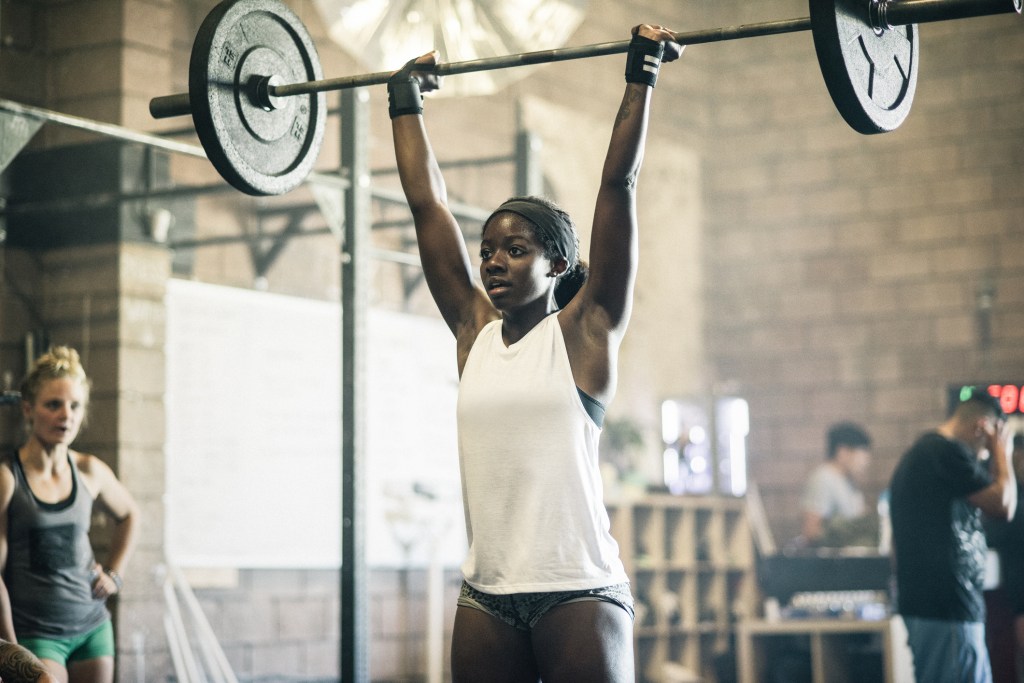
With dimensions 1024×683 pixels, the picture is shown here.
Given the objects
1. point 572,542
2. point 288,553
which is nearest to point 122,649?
point 288,553

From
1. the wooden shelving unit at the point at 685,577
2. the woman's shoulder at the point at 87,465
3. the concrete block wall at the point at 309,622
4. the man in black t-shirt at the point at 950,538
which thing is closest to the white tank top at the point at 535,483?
the woman's shoulder at the point at 87,465

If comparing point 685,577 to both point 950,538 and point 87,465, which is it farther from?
point 87,465

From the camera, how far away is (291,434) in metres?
5.68

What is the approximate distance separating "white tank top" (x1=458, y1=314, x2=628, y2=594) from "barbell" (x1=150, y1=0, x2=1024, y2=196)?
686mm

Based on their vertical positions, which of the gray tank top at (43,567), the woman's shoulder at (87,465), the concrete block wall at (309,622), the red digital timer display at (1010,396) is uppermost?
the red digital timer display at (1010,396)

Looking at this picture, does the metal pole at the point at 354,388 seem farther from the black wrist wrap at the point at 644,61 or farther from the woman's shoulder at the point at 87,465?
the black wrist wrap at the point at 644,61

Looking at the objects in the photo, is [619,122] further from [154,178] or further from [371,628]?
[371,628]

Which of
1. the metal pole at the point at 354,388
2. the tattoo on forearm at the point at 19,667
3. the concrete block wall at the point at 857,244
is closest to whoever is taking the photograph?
the tattoo on forearm at the point at 19,667

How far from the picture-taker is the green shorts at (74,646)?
3.32 m

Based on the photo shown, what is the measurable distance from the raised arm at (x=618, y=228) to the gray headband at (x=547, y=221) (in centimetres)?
10

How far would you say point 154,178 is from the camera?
4840 millimetres

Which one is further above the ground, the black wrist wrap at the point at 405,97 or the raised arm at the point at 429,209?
the black wrist wrap at the point at 405,97

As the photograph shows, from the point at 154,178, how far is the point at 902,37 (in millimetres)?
3101

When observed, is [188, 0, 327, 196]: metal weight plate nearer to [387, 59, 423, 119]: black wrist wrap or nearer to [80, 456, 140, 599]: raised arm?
[387, 59, 423, 119]: black wrist wrap
